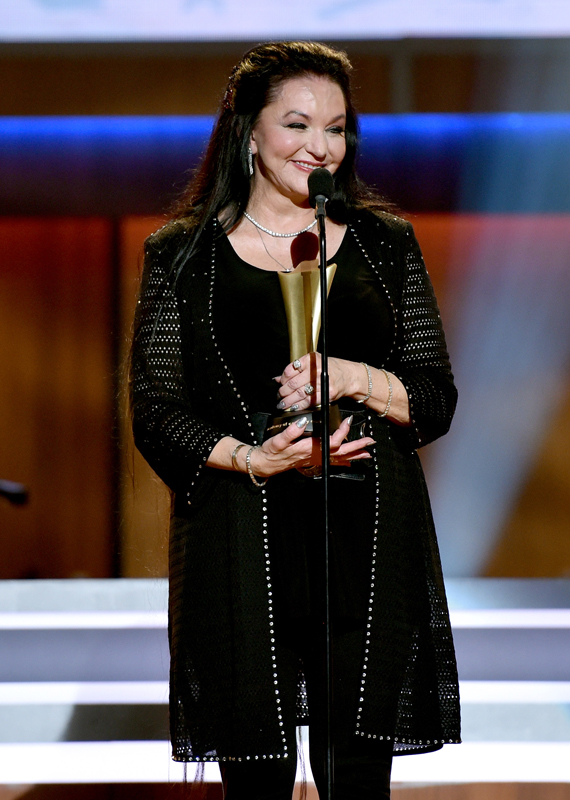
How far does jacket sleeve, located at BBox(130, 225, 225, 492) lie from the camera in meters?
1.38

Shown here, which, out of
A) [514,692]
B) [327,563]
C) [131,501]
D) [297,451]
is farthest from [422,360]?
[131,501]

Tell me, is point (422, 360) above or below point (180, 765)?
above

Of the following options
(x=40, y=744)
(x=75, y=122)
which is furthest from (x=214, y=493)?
(x=75, y=122)

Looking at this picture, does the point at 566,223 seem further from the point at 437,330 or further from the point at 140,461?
the point at 437,330

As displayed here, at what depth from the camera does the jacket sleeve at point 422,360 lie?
4.65 ft

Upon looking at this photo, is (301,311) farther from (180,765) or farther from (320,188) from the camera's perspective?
(180,765)

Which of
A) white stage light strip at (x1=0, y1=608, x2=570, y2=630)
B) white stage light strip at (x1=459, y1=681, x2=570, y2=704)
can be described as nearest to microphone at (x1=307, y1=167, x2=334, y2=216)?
white stage light strip at (x1=459, y1=681, x2=570, y2=704)

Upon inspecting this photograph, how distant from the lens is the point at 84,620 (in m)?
2.76

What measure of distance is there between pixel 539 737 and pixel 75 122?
280cm

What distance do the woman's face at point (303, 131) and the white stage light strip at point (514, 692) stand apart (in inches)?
59.9

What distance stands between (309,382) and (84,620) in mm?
1705

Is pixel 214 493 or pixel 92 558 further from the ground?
pixel 214 493

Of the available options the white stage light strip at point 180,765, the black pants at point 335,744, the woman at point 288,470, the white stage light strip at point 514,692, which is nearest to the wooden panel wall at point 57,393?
the white stage light strip at point 180,765

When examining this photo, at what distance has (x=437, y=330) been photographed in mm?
1485
